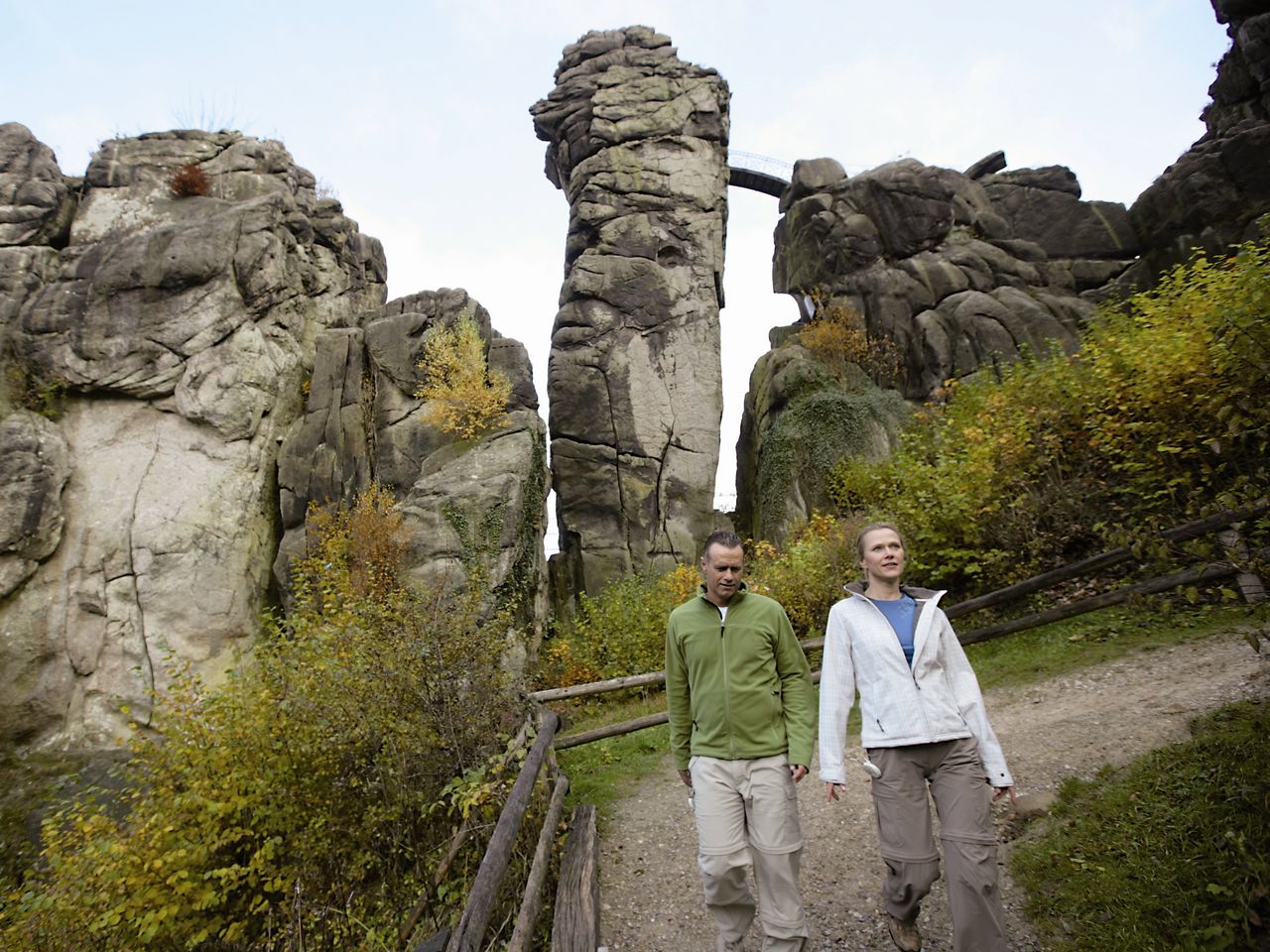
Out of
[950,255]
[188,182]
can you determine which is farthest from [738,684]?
[188,182]

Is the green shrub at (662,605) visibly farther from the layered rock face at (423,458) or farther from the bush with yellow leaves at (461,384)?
the bush with yellow leaves at (461,384)

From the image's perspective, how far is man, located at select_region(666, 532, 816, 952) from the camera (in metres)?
3.82

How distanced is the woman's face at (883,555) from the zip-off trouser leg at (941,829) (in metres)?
0.86

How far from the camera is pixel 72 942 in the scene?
7.10 metres

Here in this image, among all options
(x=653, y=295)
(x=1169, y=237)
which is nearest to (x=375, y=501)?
(x=653, y=295)

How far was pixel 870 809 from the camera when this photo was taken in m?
6.58

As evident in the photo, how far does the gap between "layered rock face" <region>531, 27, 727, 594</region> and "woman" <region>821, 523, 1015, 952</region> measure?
16.0m

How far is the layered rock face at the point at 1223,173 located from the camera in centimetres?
2033

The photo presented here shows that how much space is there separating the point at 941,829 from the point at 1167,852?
171cm

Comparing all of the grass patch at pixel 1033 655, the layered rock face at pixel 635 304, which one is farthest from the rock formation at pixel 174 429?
the grass patch at pixel 1033 655

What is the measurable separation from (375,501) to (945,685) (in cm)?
1579

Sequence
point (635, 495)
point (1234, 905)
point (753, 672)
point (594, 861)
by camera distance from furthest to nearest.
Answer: point (635, 495), point (594, 861), point (753, 672), point (1234, 905)

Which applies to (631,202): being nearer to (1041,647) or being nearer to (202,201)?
(202,201)

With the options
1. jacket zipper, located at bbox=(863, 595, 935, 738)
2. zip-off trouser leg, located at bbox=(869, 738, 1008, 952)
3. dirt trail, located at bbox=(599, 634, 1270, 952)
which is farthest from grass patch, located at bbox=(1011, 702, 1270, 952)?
jacket zipper, located at bbox=(863, 595, 935, 738)
